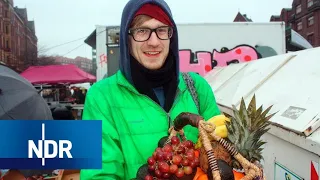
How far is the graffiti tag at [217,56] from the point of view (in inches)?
396

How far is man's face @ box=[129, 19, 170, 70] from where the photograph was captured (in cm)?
→ 168

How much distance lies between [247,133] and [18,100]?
346cm

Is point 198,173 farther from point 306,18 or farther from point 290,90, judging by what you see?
point 306,18

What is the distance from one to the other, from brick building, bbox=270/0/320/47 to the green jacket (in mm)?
35276

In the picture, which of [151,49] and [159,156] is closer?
[159,156]

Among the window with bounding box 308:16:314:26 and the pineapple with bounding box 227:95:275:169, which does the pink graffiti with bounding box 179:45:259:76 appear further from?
the window with bounding box 308:16:314:26

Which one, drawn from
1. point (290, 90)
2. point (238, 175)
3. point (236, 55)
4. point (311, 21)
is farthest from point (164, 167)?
point (311, 21)

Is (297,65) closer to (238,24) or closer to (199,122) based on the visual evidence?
(199,122)

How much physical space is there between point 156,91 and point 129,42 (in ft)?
1.07

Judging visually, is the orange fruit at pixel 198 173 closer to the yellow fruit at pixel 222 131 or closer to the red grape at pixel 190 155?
the red grape at pixel 190 155

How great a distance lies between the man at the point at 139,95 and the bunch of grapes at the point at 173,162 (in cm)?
26

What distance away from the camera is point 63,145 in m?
2.48

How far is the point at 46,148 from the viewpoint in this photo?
2496 millimetres

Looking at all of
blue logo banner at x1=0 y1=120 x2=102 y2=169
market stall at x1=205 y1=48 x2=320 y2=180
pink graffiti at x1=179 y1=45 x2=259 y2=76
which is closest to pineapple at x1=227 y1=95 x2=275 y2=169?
market stall at x1=205 y1=48 x2=320 y2=180
